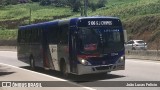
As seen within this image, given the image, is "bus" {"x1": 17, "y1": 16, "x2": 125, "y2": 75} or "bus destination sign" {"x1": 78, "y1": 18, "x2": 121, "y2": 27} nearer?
"bus" {"x1": 17, "y1": 16, "x2": 125, "y2": 75}

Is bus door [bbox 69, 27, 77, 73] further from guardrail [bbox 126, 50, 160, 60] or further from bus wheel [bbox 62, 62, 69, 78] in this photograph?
guardrail [bbox 126, 50, 160, 60]

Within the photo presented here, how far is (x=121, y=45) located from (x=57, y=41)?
339 cm

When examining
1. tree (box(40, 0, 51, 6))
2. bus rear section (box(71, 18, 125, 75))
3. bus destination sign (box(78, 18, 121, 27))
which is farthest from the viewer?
tree (box(40, 0, 51, 6))

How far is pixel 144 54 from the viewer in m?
33.3

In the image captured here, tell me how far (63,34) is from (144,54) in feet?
48.7

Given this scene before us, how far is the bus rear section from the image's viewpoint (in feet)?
59.7

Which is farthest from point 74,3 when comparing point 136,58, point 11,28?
point 136,58

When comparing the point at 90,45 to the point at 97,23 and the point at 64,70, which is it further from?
the point at 64,70

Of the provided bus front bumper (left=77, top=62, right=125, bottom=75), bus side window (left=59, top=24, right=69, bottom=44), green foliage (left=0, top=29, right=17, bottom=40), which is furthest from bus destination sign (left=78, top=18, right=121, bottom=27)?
green foliage (left=0, top=29, right=17, bottom=40)

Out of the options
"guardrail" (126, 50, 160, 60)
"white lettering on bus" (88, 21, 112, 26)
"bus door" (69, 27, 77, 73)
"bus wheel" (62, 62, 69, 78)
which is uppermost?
"white lettering on bus" (88, 21, 112, 26)

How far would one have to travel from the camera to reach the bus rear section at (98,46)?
1819 cm

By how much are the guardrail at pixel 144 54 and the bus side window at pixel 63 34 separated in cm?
1265

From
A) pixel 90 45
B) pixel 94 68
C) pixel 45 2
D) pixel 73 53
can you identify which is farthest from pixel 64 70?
pixel 45 2

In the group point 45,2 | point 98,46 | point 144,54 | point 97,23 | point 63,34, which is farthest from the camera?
point 45,2
